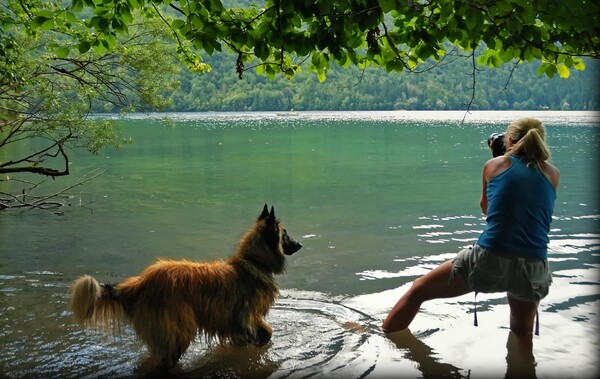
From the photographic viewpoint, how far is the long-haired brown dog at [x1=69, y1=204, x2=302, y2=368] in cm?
506

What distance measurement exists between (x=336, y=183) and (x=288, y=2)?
60.1 ft

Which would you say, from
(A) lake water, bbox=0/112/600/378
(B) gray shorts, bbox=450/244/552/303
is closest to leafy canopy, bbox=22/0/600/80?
(B) gray shorts, bbox=450/244/552/303

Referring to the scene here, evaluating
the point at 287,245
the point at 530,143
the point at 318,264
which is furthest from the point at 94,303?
the point at 318,264

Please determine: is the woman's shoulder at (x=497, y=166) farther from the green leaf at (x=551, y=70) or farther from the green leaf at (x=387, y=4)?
the green leaf at (x=387, y=4)

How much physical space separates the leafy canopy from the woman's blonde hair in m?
0.55

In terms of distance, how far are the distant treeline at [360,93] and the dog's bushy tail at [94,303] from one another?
104 meters

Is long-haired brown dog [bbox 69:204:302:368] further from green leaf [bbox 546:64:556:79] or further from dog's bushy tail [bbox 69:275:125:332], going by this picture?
green leaf [bbox 546:64:556:79]

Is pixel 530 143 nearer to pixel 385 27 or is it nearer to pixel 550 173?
pixel 550 173

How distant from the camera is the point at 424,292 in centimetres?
588

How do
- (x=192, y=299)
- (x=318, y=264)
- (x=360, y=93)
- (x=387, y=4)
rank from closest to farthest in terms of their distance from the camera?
(x=387, y=4)
(x=192, y=299)
(x=318, y=264)
(x=360, y=93)

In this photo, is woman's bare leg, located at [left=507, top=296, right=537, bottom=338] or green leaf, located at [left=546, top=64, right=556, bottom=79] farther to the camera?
woman's bare leg, located at [left=507, top=296, right=537, bottom=338]

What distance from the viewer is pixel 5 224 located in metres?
14.1

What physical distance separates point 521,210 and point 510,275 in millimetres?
574

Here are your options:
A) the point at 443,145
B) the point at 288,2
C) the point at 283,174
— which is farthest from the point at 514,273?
the point at 443,145
